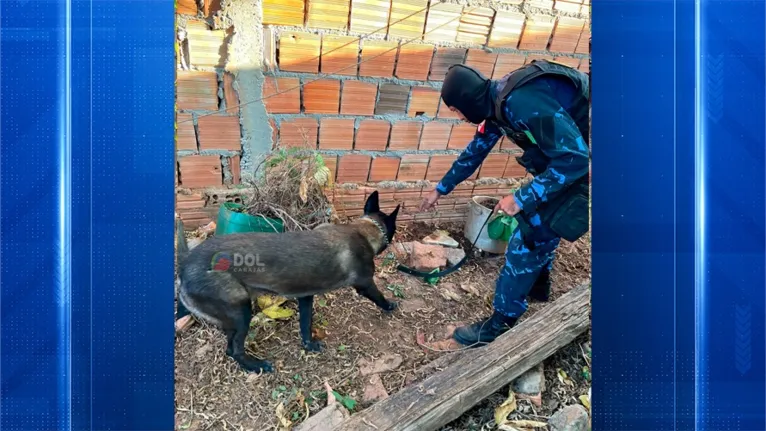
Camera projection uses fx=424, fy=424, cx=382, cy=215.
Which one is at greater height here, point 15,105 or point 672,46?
point 672,46

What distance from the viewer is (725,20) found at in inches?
57.4

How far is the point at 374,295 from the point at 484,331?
540mm

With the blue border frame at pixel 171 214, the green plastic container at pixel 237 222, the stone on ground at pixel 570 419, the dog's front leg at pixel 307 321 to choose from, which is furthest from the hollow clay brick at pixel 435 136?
the stone on ground at pixel 570 419

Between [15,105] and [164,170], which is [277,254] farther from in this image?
[15,105]

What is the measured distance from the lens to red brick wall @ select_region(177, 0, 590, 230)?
150 centimetres

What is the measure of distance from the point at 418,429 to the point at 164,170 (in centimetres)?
132

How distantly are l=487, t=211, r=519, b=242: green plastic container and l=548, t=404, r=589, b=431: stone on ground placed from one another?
0.78m

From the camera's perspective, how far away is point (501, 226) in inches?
79.2

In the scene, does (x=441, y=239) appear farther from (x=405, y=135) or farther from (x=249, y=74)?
(x=249, y=74)

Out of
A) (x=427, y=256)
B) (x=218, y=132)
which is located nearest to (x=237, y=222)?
(x=218, y=132)

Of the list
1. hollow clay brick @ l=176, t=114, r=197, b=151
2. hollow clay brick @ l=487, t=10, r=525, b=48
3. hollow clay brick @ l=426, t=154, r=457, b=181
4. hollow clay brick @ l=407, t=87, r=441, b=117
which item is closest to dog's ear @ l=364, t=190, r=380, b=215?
hollow clay brick @ l=426, t=154, r=457, b=181

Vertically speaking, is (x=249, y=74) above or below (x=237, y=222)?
above

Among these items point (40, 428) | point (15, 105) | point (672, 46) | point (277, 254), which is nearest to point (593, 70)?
point (672, 46)

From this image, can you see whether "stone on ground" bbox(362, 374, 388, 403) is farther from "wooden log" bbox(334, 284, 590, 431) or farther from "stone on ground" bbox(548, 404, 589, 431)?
"stone on ground" bbox(548, 404, 589, 431)
